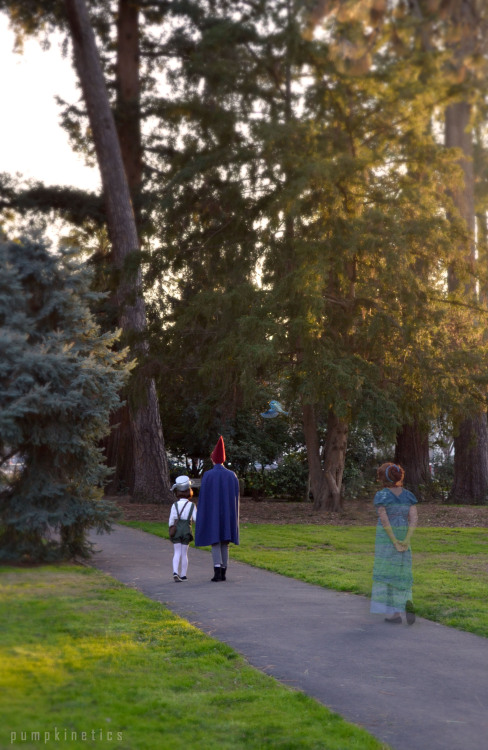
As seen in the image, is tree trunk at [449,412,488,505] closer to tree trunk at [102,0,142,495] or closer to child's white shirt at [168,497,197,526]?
tree trunk at [102,0,142,495]

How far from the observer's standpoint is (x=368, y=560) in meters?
13.5

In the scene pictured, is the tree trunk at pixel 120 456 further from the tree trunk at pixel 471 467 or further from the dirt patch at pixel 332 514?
the tree trunk at pixel 471 467

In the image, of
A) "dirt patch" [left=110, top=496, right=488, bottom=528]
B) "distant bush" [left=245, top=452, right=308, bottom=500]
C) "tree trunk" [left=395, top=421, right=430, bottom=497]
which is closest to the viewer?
"dirt patch" [left=110, top=496, right=488, bottom=528]

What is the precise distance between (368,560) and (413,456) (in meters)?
15.1

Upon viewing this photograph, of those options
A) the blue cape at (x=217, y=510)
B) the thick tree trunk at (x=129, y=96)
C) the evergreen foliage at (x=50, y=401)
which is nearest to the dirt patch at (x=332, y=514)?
the evergreen foliage at (x=50, y=401)

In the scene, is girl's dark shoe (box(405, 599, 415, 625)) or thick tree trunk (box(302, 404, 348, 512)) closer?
girl's dark shoe (box(405, 599, 415, 625))

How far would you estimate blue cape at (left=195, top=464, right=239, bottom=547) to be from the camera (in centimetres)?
1160

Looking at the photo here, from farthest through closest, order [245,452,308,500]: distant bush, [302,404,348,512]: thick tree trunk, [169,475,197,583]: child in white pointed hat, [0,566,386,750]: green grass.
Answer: [245,452,308,500]: distant bush
[302,404,348,512]: thick tree trunk
[169,475,197,583]: child in white pointed hat
[0,566,386,750]: green grass

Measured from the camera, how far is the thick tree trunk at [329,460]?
22297 mm

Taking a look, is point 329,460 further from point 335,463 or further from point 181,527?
point 181,527

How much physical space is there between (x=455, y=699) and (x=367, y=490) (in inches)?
937

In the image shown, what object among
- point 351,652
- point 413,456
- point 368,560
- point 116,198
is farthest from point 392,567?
point 413,456

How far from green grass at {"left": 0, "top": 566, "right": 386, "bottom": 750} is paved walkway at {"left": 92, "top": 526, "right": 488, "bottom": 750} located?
0.90 feet

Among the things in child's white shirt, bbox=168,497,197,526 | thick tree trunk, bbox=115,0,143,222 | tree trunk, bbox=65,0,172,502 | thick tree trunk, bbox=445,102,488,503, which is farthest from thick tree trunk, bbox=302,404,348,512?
child's white shirt, bbox=168,497,197,526
